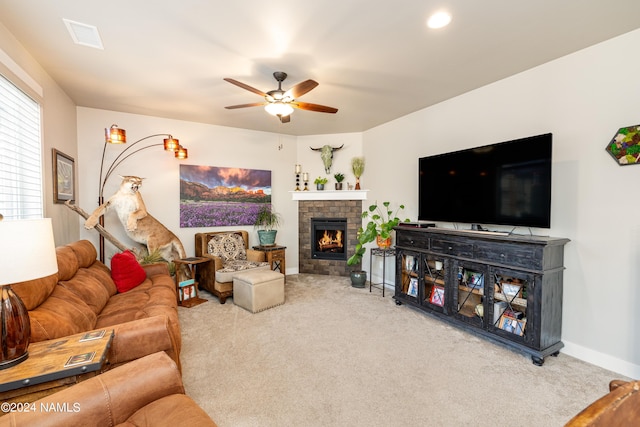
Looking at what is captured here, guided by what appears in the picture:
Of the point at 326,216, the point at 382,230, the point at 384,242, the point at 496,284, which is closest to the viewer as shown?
the point at 496,284

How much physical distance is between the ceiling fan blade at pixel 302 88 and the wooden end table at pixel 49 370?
2.23 meters

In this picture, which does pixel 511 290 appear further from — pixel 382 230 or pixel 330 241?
pixel 330 241

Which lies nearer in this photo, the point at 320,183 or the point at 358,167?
the point at 358,167

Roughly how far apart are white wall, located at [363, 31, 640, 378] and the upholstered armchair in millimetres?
3558

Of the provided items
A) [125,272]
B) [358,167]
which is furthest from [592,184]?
[125,272]

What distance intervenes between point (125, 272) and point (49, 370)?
6.58 feet

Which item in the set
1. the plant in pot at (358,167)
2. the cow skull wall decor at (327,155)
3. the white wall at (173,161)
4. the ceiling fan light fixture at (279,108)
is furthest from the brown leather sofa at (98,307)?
the plant in pot at (358,167)

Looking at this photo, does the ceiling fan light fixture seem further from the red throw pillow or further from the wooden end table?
the wooden end table

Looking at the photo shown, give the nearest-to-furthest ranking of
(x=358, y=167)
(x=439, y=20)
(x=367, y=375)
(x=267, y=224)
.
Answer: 1. (x=439, y=20)
2. (x=367, y=375)
3. (x=358, y=167)
4. (x=267, y=224)

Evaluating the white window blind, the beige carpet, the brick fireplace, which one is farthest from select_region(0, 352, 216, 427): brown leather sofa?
the brick fireplace

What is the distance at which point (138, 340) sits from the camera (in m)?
1.77

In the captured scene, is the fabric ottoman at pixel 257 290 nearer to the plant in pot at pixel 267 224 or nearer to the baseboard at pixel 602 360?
the plant in pot at pixel 267 224

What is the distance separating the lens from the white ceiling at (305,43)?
79.7 inches

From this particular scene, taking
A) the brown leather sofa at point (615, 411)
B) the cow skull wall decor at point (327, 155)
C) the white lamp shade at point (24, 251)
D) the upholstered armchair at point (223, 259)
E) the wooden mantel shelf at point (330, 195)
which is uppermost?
the cow skull wall decor at point (327, 155)
